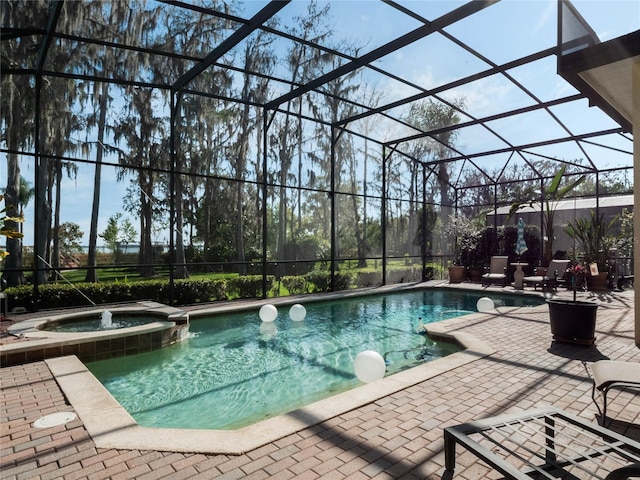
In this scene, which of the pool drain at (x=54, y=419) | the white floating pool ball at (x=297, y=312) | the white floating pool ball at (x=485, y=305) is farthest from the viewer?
the white floating pool ball at (x=485, y=305)

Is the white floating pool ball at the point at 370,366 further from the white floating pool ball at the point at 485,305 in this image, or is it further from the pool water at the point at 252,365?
the white floating pool ball at the point at 485,305

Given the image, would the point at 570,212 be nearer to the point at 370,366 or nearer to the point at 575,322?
the point at 575,322

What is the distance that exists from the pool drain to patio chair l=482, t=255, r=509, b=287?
1189 cm

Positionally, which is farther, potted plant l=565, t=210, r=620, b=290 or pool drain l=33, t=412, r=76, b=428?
potted plant l=565, t=210, r=620, b=290

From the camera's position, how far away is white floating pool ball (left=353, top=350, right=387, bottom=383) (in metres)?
3.84

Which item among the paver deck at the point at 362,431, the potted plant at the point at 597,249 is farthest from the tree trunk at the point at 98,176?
the potted plant at the point at 597,249

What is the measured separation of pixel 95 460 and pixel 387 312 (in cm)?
717

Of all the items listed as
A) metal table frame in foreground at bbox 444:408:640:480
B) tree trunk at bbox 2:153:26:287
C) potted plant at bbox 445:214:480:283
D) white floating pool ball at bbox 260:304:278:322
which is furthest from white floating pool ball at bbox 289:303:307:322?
tree trunk at bbox 2:153:26:287

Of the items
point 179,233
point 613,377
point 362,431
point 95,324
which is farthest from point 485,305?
point 179,233

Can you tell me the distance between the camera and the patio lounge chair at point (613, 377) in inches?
96.6

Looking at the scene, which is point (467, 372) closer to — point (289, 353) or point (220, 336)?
point (289, 353)

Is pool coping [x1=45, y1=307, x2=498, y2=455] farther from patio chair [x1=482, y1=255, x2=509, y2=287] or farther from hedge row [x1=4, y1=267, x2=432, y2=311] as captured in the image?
patio chair [x1=482, y1=255, x2=509, y2=287]

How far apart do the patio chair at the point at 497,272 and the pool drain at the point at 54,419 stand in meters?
11.9

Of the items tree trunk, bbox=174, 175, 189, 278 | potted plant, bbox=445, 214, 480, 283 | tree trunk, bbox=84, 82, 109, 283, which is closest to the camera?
potted plant, bbox=445, 214, 480, 283
